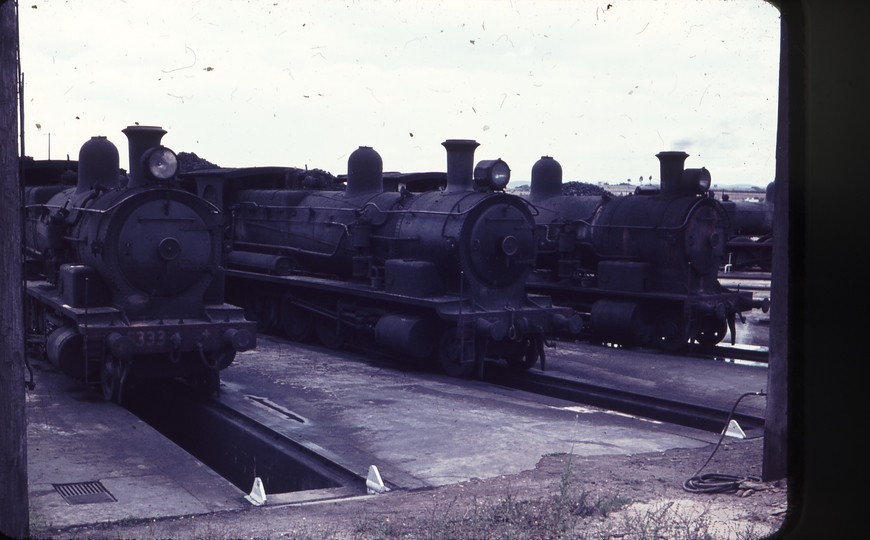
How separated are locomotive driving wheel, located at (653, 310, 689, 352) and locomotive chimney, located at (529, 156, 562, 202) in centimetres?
373

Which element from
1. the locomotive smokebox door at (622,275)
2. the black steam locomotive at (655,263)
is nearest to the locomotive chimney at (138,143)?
the black steam locomotive at (655,263)

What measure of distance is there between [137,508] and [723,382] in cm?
833

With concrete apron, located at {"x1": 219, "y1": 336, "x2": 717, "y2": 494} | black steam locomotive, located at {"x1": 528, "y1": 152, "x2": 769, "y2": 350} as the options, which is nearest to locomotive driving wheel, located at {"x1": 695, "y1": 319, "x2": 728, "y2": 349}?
black steam locomotive, located at {"x1": 528, "y1": 152, "x2": 769, "y2": 350}

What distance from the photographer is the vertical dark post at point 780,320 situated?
673 cm

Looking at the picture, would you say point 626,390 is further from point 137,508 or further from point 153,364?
point 137,508

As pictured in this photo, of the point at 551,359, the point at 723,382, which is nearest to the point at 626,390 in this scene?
the point at 723,382

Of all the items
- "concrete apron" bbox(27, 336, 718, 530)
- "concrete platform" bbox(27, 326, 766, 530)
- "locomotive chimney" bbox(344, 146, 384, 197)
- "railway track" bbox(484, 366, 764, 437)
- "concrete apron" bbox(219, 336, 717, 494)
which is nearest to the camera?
"concrete apron" bbox(27, 336, 718, 530)

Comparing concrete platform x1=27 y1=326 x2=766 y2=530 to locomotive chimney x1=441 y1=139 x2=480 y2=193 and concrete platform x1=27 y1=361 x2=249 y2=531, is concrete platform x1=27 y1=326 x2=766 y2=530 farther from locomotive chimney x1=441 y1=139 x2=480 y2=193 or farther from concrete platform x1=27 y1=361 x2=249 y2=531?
locomotive chimney x1=441 y1=139 x2=480 y2=193

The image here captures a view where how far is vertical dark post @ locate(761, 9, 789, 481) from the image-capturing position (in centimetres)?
673

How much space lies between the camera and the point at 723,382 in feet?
38.6

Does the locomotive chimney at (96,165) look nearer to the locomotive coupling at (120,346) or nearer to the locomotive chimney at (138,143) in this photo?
the locomotive chimney at (138,143)

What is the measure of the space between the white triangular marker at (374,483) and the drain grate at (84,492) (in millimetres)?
1917

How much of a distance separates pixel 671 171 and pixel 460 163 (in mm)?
4195

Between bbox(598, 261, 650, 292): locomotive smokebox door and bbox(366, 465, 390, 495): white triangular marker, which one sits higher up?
bbox(598, 261, 650, 292): locomotive smokebox door
